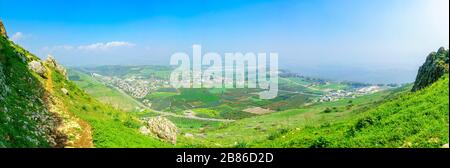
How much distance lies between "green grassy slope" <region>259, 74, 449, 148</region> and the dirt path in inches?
502

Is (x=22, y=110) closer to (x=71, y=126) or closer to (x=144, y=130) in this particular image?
(x=71, y=126)

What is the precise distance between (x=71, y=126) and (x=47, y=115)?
5.95 feet

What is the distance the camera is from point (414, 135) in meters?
16.5

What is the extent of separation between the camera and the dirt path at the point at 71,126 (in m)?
24.7

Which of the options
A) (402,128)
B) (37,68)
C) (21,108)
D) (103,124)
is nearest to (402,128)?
(402,128)

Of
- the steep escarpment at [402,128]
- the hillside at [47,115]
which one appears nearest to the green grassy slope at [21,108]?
the hillside at [47,115]

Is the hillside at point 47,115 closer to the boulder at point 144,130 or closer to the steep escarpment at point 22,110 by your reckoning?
the steep escarpment at point 22,110

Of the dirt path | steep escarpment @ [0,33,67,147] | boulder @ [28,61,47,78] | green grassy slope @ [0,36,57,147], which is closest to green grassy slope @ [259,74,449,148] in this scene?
the dirt path

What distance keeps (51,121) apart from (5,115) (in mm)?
4566

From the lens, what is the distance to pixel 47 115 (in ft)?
85.7

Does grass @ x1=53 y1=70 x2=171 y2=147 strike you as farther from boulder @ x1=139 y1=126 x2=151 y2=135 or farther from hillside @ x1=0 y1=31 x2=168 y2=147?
boulder @ x1=139 y1=126 x2=151 y2=135
